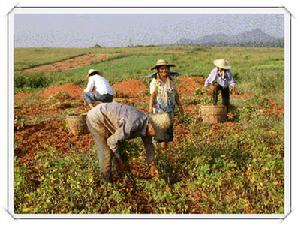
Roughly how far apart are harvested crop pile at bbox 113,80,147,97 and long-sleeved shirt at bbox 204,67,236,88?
3.50 ft

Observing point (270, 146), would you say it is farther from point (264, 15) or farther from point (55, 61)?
point (55, 61)

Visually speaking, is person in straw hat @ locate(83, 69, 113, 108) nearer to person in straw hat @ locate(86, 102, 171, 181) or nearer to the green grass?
the green grass

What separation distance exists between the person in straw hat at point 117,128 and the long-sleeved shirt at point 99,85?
100 centimetres

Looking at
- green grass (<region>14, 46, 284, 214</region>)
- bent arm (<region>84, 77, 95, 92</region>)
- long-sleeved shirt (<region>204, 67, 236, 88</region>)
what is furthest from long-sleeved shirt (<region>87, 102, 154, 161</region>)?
long-sleeved shirt (<region>204, 67, 236, 88</region>)

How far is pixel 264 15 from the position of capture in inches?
350

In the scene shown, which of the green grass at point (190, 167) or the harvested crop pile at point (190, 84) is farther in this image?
the harvested crop pile at point (190, 84)

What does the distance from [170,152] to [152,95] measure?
804 millimetres

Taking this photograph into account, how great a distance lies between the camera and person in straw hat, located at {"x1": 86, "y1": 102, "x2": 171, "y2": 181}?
7750mm

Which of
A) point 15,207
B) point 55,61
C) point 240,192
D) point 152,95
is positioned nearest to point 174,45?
point 152,95

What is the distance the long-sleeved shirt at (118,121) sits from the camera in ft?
25.4

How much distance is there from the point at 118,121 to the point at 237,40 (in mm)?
2691

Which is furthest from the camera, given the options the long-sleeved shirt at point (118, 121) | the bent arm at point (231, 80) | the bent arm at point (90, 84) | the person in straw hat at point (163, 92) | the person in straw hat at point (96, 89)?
the bent arm at point (231, 80)
